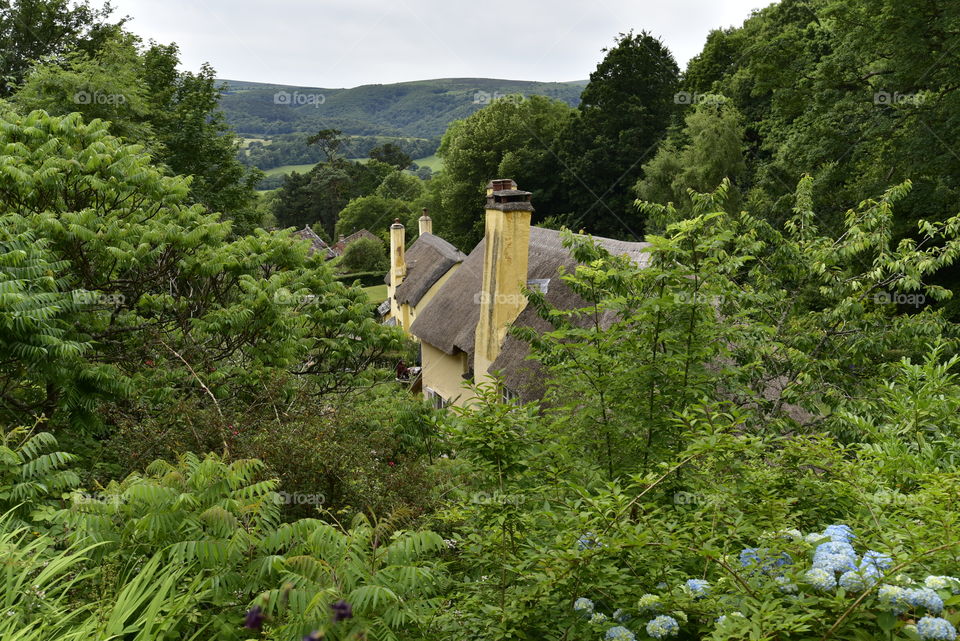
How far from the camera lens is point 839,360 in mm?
9141

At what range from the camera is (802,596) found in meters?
2.72

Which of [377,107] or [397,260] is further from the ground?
[377,107]

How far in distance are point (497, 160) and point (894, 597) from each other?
43.7 metres

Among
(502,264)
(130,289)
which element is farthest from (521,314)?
(130,289)

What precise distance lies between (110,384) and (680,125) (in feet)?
129

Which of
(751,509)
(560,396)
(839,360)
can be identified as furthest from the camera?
(839,360)

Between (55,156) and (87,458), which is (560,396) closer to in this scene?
(87,458)

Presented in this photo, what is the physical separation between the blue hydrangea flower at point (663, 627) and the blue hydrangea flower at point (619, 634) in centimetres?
12

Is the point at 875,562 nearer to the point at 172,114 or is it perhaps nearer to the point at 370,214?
the point at 172,114

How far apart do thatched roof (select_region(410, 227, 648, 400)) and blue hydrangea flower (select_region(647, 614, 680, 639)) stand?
415 inches

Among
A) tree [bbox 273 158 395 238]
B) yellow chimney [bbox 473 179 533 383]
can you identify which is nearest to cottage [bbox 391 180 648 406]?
yellow chimney [bbox 473 179 533 383]

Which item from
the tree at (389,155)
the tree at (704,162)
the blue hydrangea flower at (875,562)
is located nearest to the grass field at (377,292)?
the tree at (704,162)

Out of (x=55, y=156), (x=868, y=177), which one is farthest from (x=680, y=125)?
(x=55, y=156)

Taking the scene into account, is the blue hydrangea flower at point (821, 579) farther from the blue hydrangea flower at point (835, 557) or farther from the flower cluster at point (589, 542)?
the flower cluster at point (589, 542)
